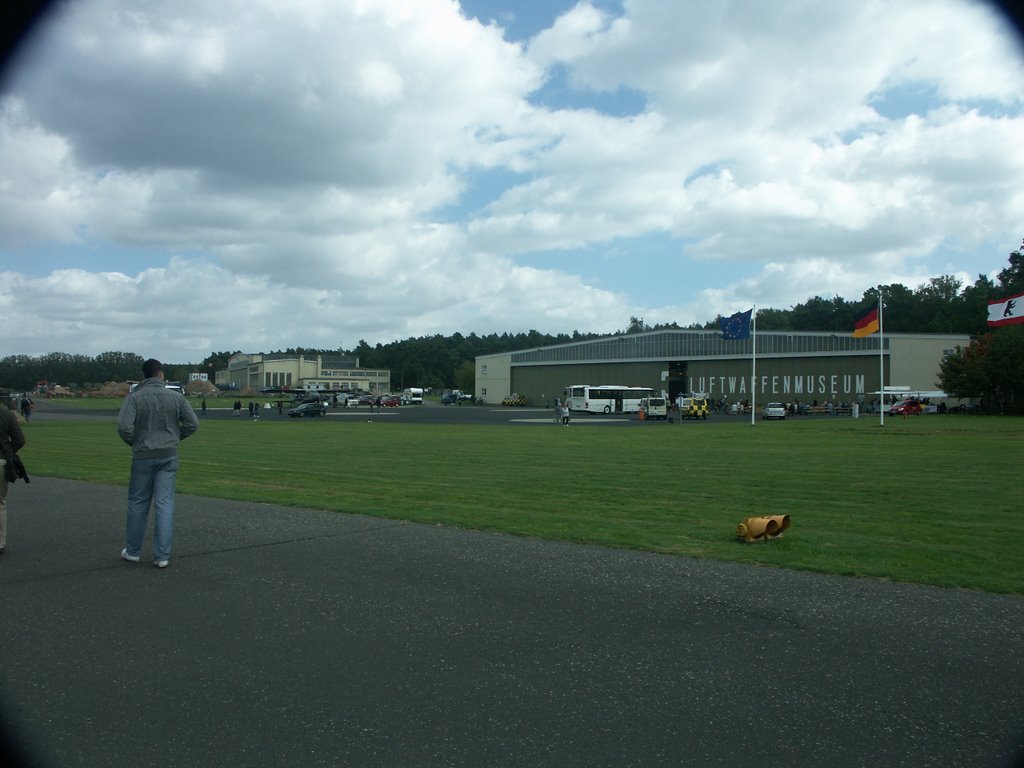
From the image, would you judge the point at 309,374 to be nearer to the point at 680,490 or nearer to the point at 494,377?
the point at 494,377

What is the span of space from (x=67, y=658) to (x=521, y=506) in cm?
854

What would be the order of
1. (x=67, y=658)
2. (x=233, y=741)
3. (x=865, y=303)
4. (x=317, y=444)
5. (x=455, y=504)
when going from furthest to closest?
(x=865, y=303)
(x=317, y=444)
(x=455, y=504)
(x=67, y=658)
(x=233, y=741)

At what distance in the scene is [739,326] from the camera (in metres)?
57.9

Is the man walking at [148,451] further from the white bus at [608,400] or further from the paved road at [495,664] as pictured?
the white bus at [608,400]

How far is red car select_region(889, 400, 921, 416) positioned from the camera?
247ft

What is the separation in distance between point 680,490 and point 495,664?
11332mm

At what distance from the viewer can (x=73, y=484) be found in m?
16.5

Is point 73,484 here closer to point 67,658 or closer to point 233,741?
point 67,658

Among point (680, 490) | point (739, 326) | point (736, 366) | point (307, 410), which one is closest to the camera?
point (680, 490)

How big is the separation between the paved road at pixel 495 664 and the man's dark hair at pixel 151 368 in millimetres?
2126

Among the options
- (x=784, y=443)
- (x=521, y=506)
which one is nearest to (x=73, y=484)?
(x=521, y=506)

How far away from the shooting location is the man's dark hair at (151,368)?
8.97 metres

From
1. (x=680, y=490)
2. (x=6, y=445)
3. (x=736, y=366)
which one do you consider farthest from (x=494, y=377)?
(x=6, y=445)

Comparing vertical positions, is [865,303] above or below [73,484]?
above
